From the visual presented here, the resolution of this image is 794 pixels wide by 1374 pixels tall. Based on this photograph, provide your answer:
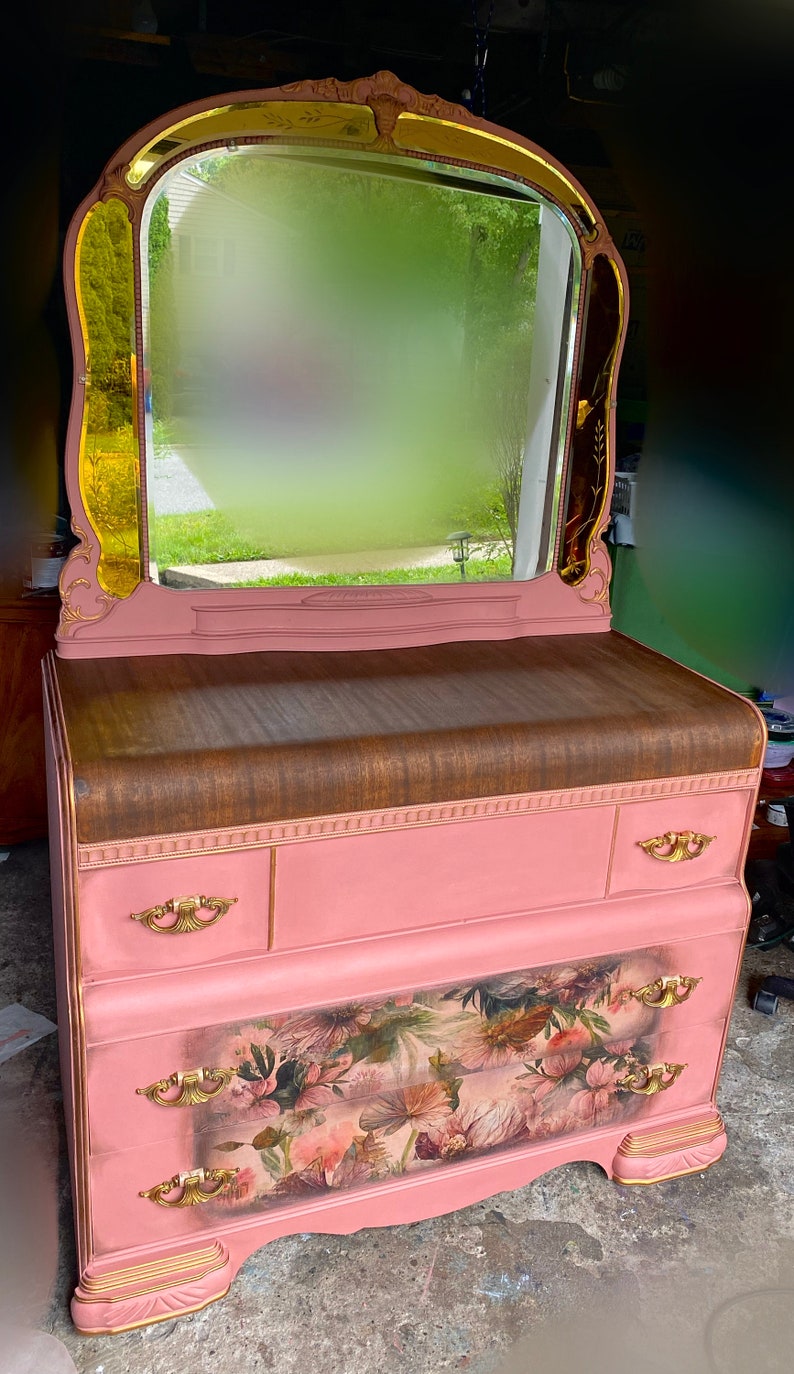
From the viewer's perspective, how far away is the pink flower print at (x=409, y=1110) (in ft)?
5.10

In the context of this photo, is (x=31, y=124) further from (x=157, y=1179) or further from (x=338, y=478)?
(x=157, y=1179)

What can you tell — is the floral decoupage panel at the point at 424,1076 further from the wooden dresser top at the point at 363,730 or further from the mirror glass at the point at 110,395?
the mirror glass at the point at 110,395

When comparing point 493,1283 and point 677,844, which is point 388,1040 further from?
point 677,844

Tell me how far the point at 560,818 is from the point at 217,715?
0.56m

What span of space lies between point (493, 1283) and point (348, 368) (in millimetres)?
1532

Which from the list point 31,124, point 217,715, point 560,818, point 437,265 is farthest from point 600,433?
point 31,124

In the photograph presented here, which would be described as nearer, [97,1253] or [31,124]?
[97,1253]

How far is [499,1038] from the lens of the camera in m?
1.60

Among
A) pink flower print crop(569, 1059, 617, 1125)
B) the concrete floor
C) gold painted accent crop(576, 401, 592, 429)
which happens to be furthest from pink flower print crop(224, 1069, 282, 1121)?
gold painted accent crop(576, 401, 592, 429)

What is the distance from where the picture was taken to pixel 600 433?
1879 mm

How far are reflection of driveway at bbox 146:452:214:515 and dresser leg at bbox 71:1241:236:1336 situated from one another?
116 cm

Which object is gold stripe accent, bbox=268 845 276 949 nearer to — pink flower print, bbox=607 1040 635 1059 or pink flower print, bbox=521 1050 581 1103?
pink flower print, bbox=521 1050 581 1103

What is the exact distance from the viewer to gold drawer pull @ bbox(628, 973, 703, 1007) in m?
1.70

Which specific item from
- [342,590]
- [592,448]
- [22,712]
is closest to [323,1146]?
[342,590]
